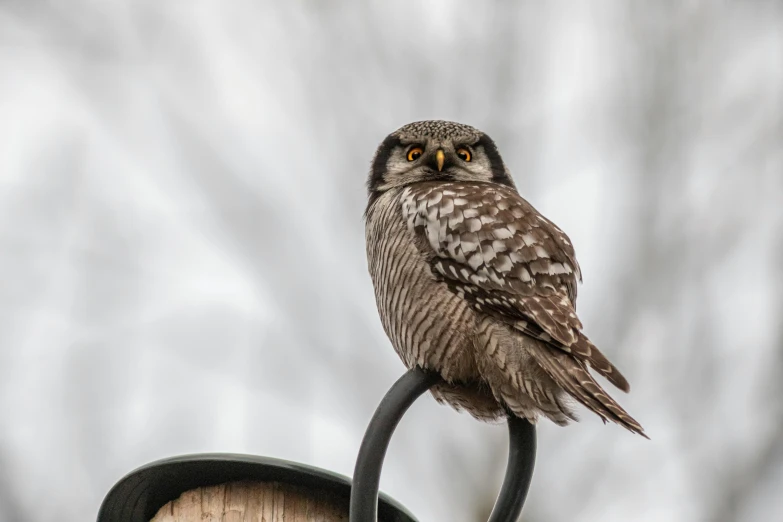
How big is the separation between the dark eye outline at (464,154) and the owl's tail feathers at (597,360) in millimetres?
1487

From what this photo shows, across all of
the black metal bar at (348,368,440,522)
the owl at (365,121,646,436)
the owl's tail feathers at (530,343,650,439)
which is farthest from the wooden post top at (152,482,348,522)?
the owl's tail feathers at (530,343,650,439)

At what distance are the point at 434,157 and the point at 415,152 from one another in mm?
132

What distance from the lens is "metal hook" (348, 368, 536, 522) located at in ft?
6.83

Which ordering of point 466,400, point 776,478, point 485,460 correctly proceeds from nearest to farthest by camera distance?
point 466,400 < point 776,478 < point 485,460

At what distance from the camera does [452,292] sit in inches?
118

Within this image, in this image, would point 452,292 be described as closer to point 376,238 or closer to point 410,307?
point 410,307

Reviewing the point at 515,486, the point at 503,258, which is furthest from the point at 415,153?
the point at 515,486

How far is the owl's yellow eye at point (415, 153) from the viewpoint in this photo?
155 inches

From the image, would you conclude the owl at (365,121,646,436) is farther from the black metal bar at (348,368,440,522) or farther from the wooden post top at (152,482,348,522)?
the wooden post top at (152,482,348,522)

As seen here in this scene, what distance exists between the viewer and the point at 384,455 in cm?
220

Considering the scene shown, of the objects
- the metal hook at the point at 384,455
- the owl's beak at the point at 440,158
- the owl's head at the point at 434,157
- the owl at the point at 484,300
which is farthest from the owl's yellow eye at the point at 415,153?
the metal hook at the point at 384,455

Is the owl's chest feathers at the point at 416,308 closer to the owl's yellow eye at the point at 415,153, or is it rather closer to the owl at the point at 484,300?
the owl at the point at 484,300

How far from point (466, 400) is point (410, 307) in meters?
0.45

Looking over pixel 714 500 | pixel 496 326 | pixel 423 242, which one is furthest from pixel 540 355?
pixel 714 500
